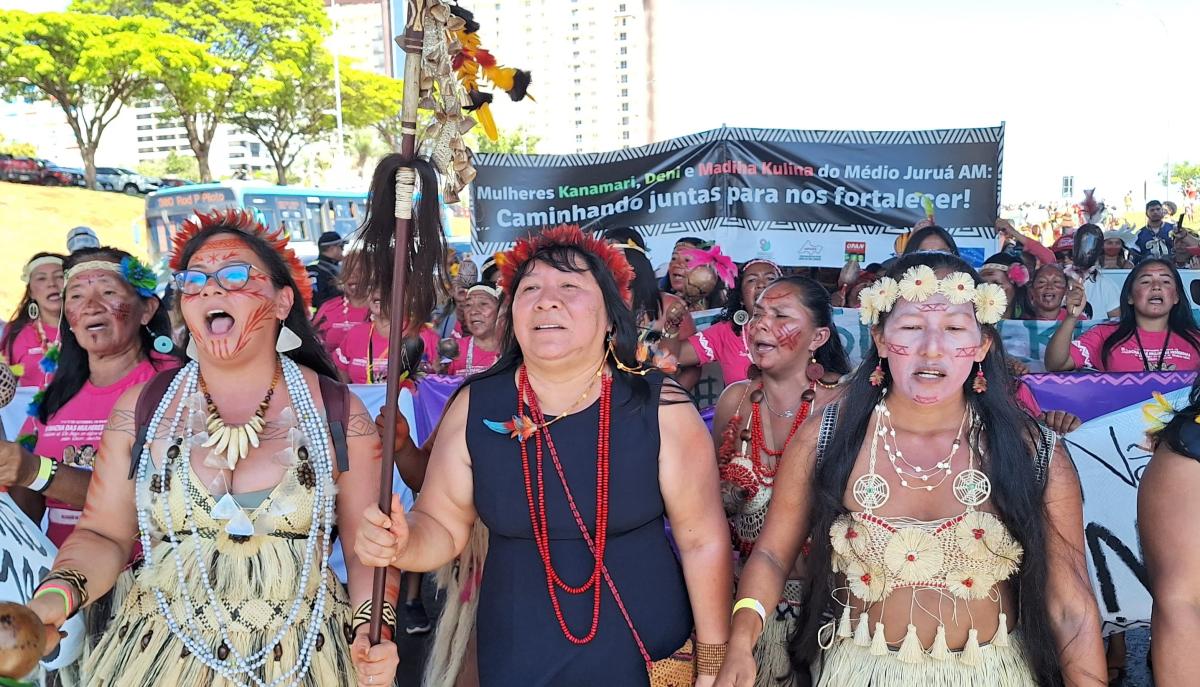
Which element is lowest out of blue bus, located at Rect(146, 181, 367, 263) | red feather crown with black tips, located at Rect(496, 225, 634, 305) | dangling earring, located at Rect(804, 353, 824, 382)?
dangling earring, located at Rect(804, 353, 824, 382)

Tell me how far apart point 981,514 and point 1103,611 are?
1.37m

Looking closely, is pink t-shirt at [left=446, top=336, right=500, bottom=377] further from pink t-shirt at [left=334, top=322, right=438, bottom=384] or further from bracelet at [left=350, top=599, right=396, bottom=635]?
bracelet at [left=350, top=599, right=396, bottom=635]

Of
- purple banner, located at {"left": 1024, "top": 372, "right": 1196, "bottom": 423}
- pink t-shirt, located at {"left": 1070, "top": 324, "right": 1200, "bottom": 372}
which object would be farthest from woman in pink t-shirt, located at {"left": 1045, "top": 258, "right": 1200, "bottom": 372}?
purple banner, located at {"left": 1024, "top": 372, "right": 1196, "bottom": 423}

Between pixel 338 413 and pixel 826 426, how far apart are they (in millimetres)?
1388

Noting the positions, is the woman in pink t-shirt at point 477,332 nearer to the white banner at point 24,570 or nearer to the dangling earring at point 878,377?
the white banner at point 24,570

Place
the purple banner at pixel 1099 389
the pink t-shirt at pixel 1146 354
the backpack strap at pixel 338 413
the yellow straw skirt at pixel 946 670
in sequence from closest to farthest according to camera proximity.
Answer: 1. the yellow straw skirt at pixel 946 670
2. the backpack strap at pixel 338 413
3. the purple banner at pixel 1099 389
4. the pink t-shirt at pixel 1146 354

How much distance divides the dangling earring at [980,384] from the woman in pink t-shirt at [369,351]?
3.96m

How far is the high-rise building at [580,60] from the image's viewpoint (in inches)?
4774

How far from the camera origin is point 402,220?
2246 millimetres

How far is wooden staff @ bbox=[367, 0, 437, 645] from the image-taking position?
2.21 metres

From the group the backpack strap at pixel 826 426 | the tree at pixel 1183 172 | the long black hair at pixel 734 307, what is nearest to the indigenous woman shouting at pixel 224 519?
the backpack strap at pixel 826 426

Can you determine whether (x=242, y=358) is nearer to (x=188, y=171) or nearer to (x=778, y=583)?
(x=778, y=583)

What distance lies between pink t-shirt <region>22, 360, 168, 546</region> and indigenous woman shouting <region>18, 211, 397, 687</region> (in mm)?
905

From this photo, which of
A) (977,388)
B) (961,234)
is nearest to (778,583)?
(977,388)
